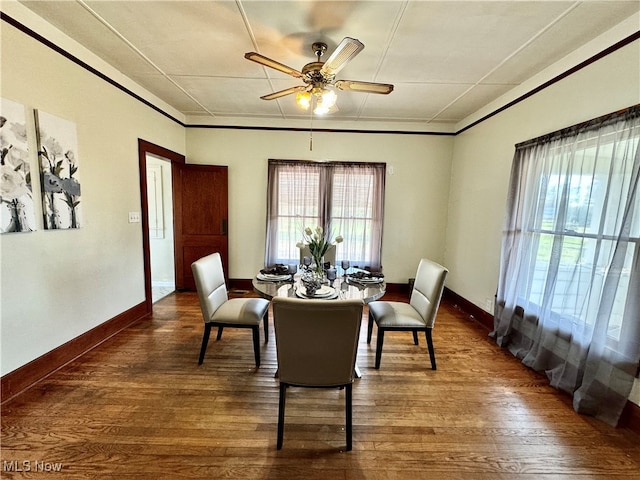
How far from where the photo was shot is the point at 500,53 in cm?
229

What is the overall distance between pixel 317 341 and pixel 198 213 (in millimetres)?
3441

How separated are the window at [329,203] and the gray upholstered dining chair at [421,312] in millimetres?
1813

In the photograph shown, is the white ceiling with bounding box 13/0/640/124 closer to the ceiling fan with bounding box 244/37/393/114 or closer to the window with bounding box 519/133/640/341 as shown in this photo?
the ceiling fan with bounding box 244/37/393/114

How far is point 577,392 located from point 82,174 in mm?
4299

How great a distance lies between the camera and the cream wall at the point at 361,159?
13.9 feet

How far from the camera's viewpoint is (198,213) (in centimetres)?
422

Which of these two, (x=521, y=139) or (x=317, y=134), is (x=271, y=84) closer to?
(x=317, y=134)

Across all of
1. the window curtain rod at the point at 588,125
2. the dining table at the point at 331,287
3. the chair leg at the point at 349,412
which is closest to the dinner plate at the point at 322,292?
the dining table at the point at 331,287

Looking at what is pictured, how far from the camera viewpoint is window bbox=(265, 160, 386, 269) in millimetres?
4211

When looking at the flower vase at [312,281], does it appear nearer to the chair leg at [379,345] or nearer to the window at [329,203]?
the chair leg at [379,345]

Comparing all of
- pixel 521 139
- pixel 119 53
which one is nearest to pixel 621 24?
pixel 521 139

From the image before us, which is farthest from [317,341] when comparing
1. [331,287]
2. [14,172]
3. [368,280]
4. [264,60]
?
[14,172]

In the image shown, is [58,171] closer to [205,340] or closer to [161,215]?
[205,340]

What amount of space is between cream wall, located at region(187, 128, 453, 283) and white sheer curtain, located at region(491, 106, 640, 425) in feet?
5.19
